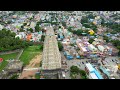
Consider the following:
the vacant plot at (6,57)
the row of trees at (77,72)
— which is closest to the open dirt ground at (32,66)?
the vacant plot at (6,57)

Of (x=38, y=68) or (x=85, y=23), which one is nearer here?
(x=38, y=68)

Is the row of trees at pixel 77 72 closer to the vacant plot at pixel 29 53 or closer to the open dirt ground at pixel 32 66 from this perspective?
the open dirt ground at pixel 32 66

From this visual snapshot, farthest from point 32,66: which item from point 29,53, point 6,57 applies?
point 6,57

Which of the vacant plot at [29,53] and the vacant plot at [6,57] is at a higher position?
the vacant plot at [29,53]

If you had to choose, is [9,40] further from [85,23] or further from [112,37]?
[85,23]

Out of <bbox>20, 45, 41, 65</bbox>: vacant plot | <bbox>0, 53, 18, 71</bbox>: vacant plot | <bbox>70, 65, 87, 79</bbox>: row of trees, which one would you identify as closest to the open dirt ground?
<bbox>20, 45, 41, 65</bbox>: vacant plot

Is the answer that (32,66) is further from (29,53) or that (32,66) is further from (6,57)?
(6,57)

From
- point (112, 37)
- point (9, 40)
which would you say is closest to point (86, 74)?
point (9, 40)
